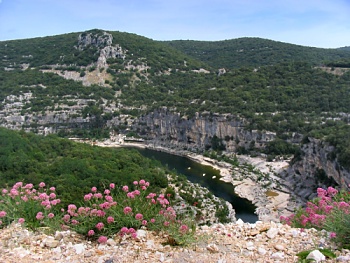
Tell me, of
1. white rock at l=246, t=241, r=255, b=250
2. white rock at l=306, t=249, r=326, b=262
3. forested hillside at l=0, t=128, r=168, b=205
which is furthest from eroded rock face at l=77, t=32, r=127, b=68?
white rock at l=306, t=249, r=326, b=262

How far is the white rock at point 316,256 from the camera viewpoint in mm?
5043

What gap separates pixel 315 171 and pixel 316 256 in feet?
114

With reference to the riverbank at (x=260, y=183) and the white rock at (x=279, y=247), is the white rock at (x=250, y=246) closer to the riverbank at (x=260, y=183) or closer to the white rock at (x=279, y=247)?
the white rock at (x=279, y=247)

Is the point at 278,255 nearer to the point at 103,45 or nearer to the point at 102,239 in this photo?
the point at 102,239

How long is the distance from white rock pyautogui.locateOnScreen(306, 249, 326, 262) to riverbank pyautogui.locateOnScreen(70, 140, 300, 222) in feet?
76.2

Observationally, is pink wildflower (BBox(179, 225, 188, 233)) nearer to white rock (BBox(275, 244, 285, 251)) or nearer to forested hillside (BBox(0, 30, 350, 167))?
white rock (BBox(275, 244, 285, 251))

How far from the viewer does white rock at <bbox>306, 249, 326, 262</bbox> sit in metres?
5.04

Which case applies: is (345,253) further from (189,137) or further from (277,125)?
(189,137)

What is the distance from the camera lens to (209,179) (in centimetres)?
4444

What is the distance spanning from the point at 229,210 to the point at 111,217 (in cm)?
2528

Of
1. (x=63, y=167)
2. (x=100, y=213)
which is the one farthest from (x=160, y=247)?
(x=63, y=167)

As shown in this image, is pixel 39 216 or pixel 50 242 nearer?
pixel 50 242

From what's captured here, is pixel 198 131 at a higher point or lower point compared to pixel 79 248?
lower

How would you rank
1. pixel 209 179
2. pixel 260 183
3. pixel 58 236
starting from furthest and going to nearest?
pixel 209 179
pixel 260 183
pixel 58 236
